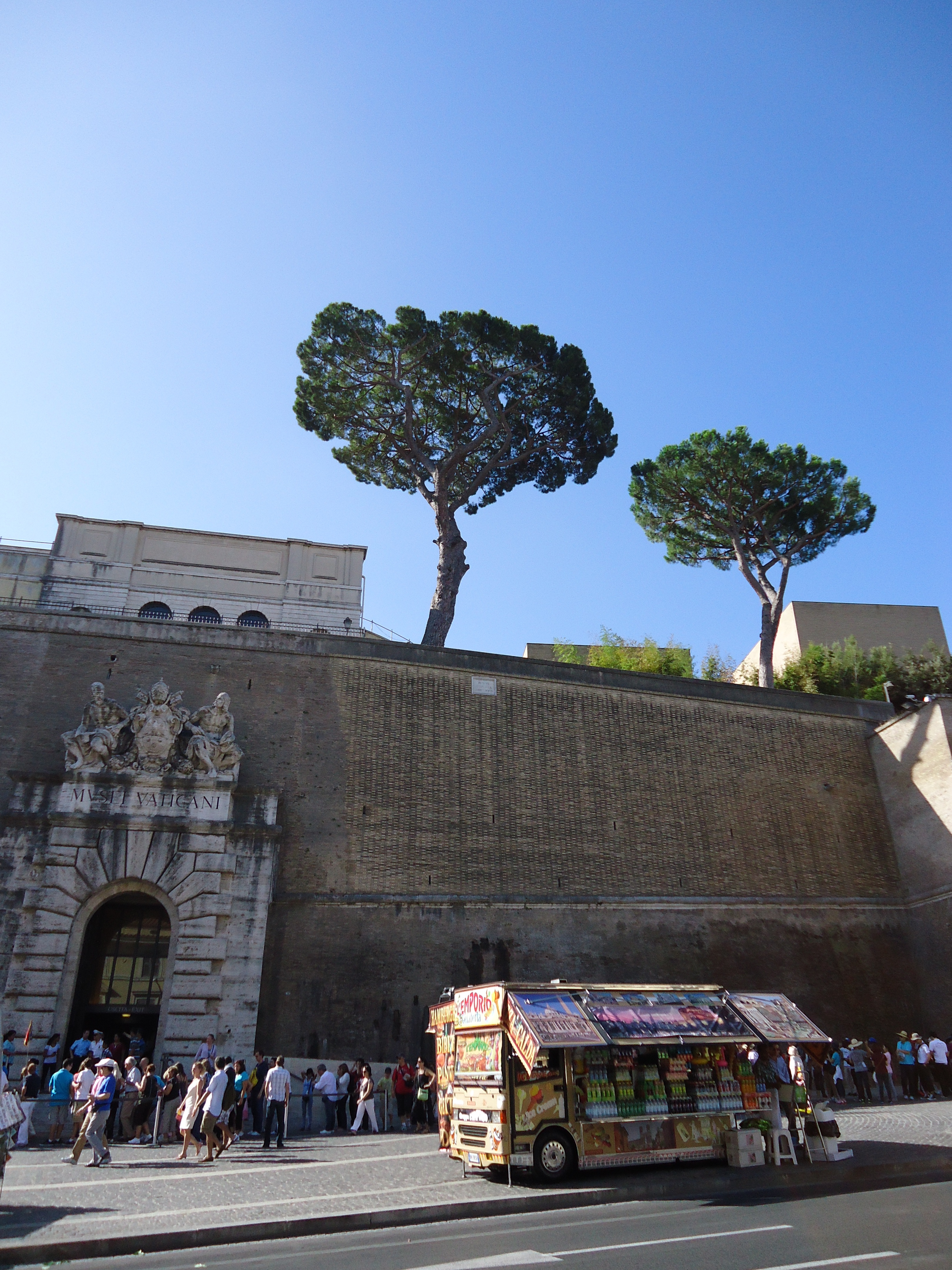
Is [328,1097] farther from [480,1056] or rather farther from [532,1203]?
[532,1203]

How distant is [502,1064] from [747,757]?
12.4 metres

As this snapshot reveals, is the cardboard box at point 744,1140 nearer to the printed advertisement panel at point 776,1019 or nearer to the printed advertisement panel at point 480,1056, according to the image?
the printed advertisement panel at point 776,1019

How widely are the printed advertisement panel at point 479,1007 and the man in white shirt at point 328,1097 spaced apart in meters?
4.19

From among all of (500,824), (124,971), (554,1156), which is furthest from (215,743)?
(554,1156)

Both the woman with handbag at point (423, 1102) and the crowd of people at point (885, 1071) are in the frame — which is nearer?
the woman with handbag at point (423, 1102)

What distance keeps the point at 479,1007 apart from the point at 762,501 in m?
19.3

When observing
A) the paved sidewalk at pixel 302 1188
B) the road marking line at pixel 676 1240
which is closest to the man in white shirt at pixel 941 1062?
the paved sidewalk at pixel 302 1188

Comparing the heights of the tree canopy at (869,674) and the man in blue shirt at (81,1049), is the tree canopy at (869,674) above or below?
above

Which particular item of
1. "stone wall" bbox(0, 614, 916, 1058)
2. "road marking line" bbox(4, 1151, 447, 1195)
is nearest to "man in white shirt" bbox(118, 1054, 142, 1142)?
"road marking line" bbox(4, 1151, 447, 1195)

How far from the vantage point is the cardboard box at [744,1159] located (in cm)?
884

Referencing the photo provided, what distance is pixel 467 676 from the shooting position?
18.1m

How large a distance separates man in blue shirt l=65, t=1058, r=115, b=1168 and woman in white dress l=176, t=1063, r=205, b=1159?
730 mm

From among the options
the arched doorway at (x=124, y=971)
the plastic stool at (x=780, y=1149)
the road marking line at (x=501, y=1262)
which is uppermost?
the arched doorway at (x=124, y=971)

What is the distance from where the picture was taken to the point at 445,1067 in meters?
9.51
